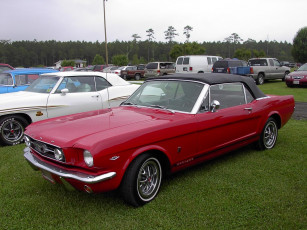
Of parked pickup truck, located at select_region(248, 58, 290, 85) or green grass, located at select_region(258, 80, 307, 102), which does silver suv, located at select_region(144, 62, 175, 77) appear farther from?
green grass, located at select_region(258, 80, 307, 102)

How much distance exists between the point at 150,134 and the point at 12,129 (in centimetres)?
382

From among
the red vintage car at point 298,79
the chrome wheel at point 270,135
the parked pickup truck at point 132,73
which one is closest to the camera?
the chrome wheel at point 270,135

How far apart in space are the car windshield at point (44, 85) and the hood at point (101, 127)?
268 centimetres

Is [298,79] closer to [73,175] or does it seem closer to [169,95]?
[169,95]

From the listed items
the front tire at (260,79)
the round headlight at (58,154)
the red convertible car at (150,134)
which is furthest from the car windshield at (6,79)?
the front tire at (260,79)

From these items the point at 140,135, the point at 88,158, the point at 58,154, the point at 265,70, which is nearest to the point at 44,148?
the point at 58,154

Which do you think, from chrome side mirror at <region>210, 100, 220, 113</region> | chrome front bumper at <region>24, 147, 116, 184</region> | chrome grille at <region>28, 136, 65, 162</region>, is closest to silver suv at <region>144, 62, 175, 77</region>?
chrome side mirror at <region>210, 100, 220, 113</region>

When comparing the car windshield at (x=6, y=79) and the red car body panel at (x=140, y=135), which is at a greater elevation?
the car windshield at (x=6, y=79)

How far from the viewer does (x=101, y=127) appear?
3.32m

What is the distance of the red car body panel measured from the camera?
9.65 feet

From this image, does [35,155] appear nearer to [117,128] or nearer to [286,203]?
[117,128]

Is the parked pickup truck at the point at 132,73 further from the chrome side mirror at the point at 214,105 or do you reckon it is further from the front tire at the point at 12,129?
the chrome side mirror at the point at 214,105

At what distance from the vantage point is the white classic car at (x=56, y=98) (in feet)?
18.9

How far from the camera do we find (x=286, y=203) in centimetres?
330
